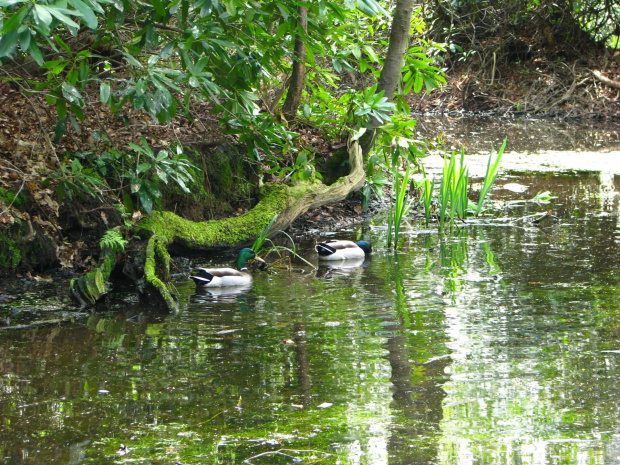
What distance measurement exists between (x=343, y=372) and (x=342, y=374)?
0.03 m

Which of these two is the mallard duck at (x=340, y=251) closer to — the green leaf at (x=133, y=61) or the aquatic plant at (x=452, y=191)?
the aquatic plant at (x=452, y=191)

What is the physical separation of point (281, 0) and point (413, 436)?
3232 millimetres

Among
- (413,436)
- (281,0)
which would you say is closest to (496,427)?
(413,436)

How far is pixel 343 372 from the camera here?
167 inches

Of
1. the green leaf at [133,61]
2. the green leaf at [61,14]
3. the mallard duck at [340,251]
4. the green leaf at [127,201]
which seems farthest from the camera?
the mallard duck at [340,251]

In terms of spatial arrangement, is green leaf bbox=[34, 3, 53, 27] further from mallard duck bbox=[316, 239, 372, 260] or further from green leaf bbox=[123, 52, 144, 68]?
mallard duck bbox=[316, 239, 372, 260]

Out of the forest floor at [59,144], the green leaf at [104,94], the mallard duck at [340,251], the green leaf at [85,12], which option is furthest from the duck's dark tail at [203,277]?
the green leaf at [85,12]

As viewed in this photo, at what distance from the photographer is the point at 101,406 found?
147 inches

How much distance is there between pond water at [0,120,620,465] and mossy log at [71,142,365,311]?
288 mm

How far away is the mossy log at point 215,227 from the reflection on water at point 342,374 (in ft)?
1.14

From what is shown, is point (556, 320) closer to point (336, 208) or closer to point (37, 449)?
point (37, 449)

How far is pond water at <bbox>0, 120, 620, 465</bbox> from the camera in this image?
3268mm

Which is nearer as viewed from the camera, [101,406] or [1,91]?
[101,406]

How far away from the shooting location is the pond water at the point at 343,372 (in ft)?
10.7
